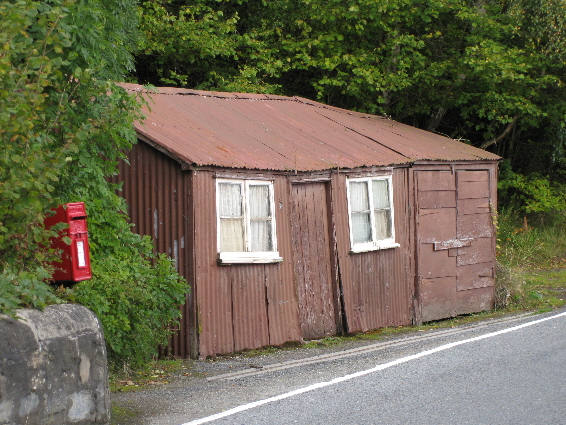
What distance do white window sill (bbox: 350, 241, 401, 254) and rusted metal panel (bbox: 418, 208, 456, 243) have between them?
0.94 metres

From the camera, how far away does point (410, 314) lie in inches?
551

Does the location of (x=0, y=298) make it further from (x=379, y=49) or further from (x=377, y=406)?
(x=379, y=49)

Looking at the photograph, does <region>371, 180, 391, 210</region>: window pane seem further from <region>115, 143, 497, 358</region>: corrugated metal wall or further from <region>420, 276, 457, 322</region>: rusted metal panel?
<region>420, 276, 457, 322</region>: rusted metal panel

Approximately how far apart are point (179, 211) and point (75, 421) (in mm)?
4765

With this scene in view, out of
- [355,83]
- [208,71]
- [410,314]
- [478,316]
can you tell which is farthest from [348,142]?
[208,71]

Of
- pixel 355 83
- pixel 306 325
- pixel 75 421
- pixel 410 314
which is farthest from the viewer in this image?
pixel 355 83

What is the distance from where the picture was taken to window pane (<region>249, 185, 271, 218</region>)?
1116cm

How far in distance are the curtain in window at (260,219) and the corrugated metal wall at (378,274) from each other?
5.14ft

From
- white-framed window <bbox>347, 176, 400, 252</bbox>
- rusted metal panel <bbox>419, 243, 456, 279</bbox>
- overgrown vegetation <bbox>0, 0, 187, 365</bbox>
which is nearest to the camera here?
overgrown vegetation <bbox>0, 0, 187, 365</bbox>

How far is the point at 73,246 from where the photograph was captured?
735 cm

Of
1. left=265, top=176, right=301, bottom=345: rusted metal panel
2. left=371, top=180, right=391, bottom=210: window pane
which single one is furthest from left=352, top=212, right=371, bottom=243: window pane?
left=265, top=176, right=301, bottom=345: rusted metal panel

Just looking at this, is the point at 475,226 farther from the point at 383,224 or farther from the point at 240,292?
the point at 240,292

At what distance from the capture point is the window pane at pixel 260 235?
36.6 ft

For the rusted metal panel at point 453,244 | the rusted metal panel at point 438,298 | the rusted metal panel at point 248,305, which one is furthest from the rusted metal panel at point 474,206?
the rusted metal panel at point 248,305
